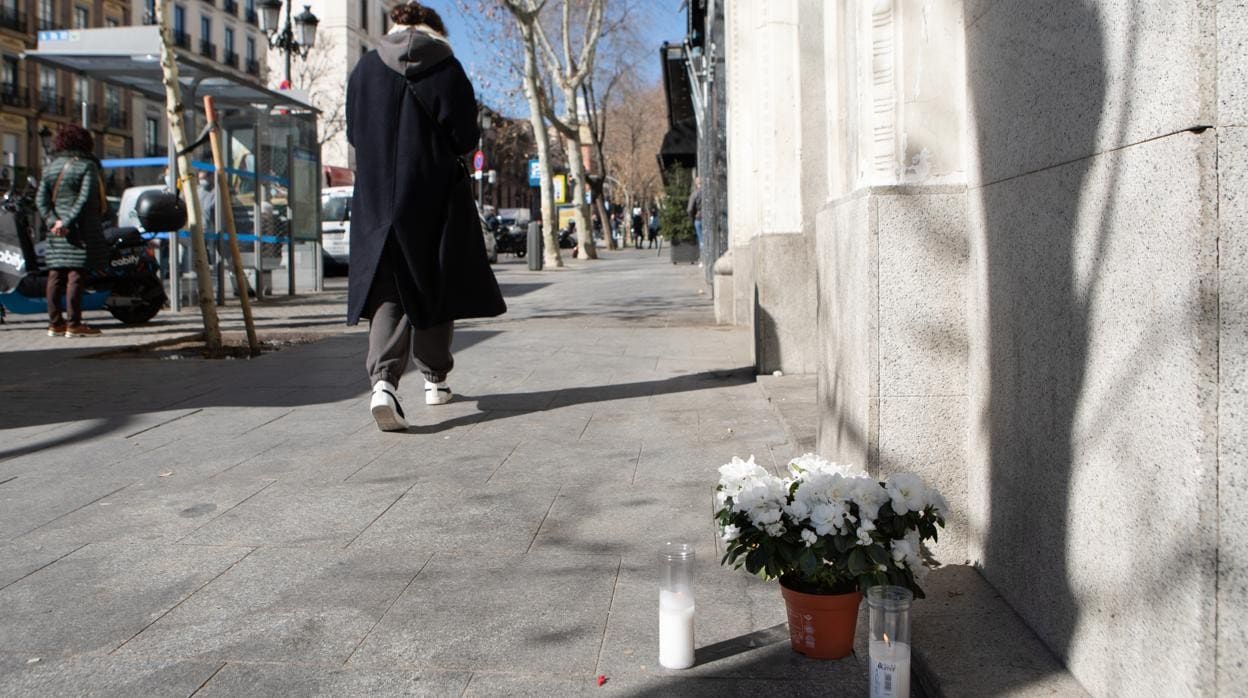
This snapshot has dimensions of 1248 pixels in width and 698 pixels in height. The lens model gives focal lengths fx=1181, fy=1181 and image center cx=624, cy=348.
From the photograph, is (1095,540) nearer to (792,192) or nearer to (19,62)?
(792,192)

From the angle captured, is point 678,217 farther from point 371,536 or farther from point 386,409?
point 371,536

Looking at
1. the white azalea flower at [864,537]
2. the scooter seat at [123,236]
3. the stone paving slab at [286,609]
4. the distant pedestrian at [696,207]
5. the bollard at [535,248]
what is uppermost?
the distant pedestrian at [696,207]

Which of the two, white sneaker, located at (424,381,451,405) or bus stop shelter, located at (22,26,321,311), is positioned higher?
bus stop shelter, located at (22,26,321,311)

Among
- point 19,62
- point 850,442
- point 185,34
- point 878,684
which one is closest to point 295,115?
point 850,442

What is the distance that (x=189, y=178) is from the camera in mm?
9359

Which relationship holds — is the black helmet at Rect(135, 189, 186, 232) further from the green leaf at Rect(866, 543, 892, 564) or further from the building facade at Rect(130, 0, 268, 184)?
the building facade at Rect(130, 0, 268, 184)

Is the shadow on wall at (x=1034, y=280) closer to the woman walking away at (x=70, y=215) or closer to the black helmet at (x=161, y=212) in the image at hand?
the woman walking away at (x=70, y=215)

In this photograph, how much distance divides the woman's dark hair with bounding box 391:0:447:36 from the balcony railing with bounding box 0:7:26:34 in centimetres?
5138

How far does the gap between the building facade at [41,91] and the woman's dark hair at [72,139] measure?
39.8 metres

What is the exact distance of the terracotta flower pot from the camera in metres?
2.91

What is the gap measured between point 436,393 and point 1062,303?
187 inches

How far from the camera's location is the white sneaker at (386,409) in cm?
595

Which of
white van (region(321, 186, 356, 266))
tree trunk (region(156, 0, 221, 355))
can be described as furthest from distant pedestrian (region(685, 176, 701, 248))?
tree trunk (region(156, 0, 221, 355))

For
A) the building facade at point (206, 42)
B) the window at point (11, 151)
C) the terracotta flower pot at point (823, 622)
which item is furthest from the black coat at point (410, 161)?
the building facade at point (206, 42)
